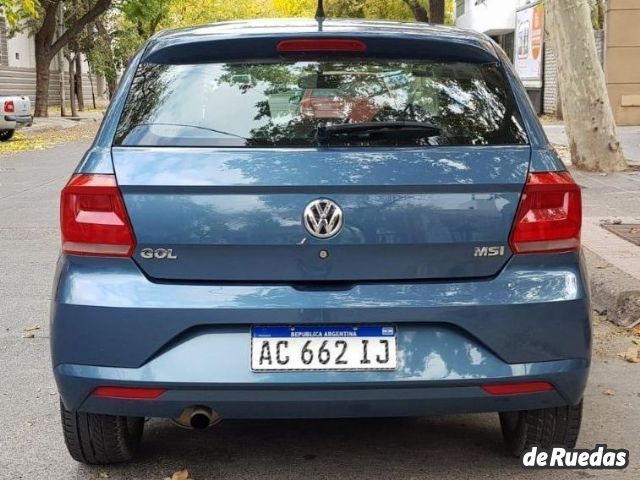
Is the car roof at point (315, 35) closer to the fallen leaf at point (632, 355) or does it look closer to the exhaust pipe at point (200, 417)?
the exhaust pipe at point (200, 417)

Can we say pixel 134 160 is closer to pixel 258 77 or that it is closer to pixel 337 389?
pixel 258 77

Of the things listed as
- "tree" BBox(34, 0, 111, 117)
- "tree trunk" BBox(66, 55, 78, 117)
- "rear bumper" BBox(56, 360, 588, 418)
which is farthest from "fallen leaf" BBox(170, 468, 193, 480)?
"tree trunk" BBox(66, 55, 78, 117)

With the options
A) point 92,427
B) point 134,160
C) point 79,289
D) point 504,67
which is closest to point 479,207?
point 504,67

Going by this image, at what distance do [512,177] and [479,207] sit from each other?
16 centimetres

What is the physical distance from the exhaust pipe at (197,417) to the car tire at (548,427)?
1.17 metres

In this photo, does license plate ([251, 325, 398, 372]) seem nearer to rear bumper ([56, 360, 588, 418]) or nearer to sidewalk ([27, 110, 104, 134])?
rear bumper ([56, 360, 588, 418])

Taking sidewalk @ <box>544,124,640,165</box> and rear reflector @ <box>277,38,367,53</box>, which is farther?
sidewalk @ <box>544,124,640,165</box>

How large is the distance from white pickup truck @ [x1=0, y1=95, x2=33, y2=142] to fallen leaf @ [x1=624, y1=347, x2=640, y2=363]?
766 inches

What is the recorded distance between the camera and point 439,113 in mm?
3359

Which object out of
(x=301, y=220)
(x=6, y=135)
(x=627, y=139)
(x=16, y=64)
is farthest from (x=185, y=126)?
(x=16, y=64)

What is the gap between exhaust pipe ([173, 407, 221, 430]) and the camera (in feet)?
10.3

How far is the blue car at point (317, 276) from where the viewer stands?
3.03 metres

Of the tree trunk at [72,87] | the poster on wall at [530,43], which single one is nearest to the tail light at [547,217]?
the poster on wall at [530,43]

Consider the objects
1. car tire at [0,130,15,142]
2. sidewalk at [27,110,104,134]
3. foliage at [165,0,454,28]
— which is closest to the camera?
car tire at [0,130,15,142]
